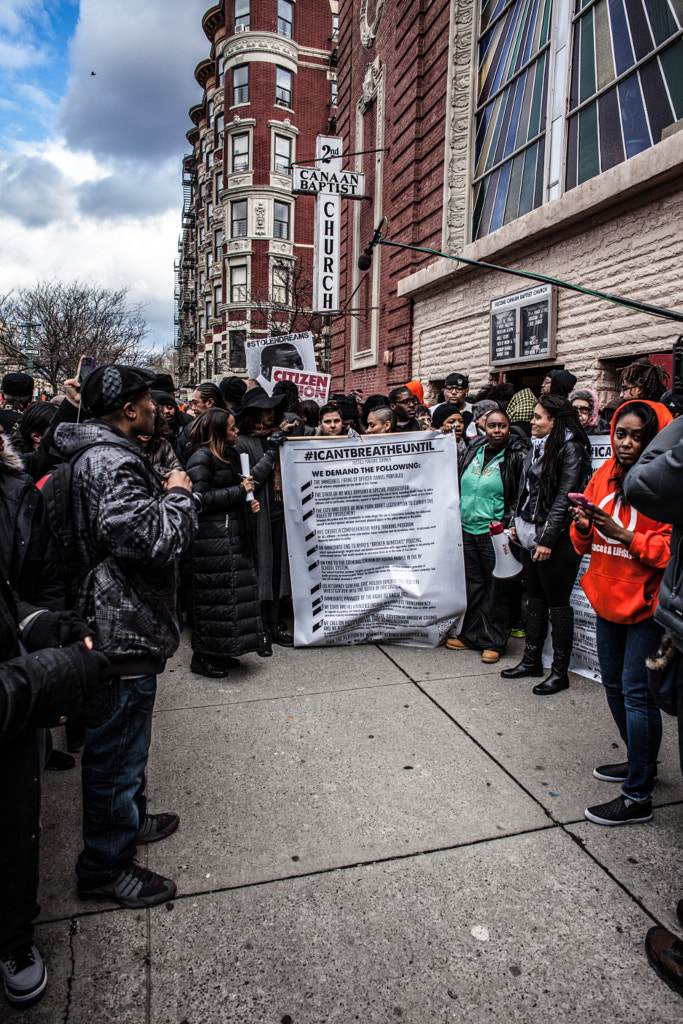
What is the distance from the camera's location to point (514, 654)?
5012 mm

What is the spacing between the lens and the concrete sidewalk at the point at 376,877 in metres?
1.99

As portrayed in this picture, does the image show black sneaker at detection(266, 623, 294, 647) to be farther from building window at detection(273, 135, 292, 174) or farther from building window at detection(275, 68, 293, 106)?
building window at detection(275, 68, 293, 106)

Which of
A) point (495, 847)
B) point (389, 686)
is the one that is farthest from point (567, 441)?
point (495, 847)

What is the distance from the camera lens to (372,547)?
16.4 feet

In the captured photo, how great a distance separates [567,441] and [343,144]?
15.2 metres

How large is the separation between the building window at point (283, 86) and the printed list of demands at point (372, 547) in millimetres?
40747

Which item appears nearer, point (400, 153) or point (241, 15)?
point (400, 153)

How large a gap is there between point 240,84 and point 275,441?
41.5 metres

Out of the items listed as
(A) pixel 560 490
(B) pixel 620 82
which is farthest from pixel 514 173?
(A) pixel 560 490

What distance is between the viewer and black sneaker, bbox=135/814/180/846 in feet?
8.90

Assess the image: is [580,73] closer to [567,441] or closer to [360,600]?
[567,441]

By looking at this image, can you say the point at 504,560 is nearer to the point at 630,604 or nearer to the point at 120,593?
the point at 630,604

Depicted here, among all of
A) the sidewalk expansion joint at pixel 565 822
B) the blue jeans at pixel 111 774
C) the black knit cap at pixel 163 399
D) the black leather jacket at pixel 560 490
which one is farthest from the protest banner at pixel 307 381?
the blue jeans at pixel 111 774

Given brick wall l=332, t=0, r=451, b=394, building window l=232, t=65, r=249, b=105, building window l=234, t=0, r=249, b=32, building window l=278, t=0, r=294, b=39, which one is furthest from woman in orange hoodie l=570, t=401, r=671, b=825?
building window l=278, t=0, r=294, b=39
